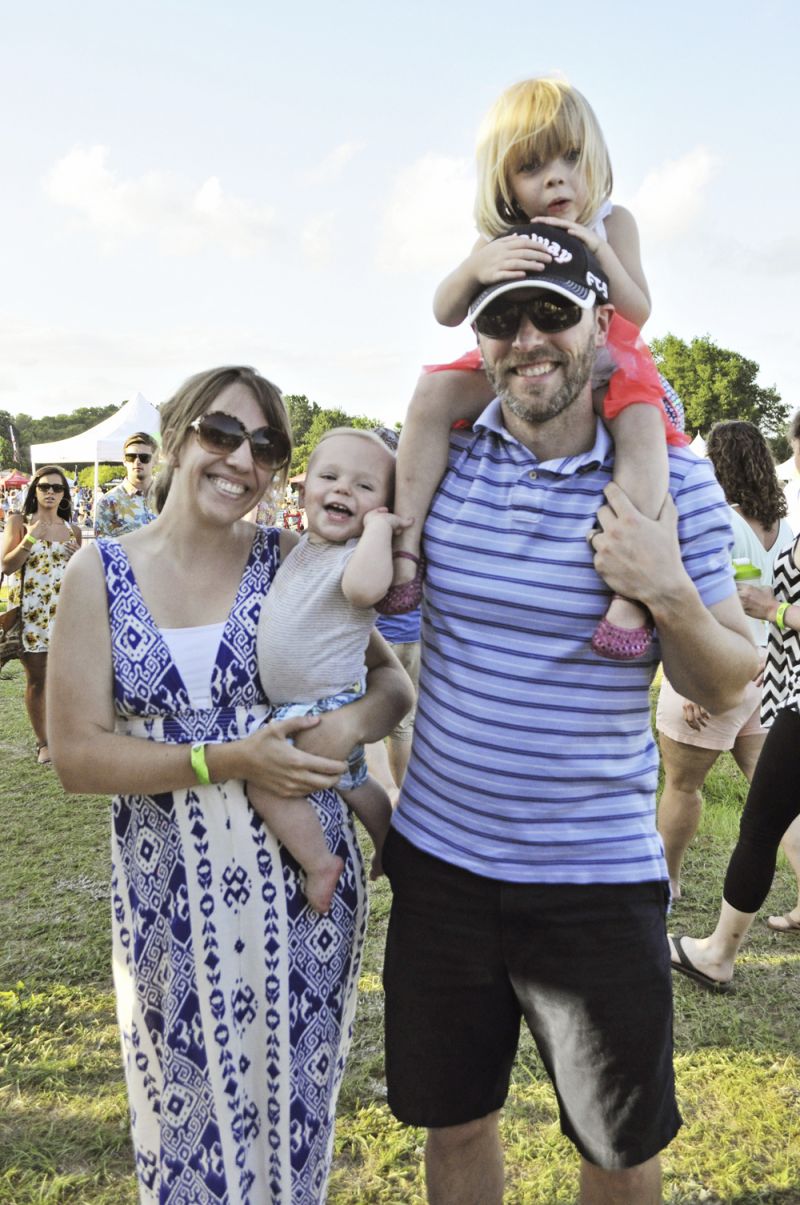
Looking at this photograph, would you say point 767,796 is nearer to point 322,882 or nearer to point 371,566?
point 322,882

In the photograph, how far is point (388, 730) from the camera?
79.4 inches

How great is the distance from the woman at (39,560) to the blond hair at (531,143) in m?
5.42

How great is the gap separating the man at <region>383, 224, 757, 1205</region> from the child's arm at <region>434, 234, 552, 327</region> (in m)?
0.03

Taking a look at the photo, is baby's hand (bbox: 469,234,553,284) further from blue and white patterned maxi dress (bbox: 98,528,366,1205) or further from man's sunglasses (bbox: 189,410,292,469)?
blue and white patterned maxi dress (bbox: 98,528,366,1205)

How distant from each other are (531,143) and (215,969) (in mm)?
1897

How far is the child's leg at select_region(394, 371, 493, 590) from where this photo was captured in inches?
73.5

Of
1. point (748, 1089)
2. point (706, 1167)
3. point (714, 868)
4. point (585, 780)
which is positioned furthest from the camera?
point (714, 868)

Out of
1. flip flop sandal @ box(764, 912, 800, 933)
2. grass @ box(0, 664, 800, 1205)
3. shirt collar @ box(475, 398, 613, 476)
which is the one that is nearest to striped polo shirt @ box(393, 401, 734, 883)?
shirt collar @ box(475, 398, 613, 476)

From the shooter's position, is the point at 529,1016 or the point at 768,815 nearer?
the point at 529,1016

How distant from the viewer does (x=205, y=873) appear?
1807 millimetres

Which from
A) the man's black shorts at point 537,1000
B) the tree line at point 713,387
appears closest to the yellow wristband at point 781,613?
the man's black shorts at point 537,1000

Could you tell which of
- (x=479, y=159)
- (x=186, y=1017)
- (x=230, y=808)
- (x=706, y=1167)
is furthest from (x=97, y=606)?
(x=706, y=1167)

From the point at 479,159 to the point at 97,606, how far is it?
1.34 m

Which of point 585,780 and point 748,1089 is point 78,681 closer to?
point 585,780
